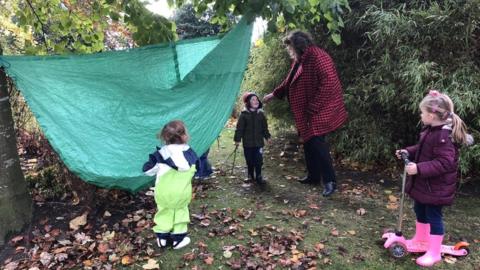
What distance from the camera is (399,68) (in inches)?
207

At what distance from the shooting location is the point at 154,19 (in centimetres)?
427

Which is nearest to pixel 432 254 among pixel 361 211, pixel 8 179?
pixel 361 211

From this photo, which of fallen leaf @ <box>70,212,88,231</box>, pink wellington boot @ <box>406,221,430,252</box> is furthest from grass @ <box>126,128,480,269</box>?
fallen leaf @ <box>70,212,88,231</box>

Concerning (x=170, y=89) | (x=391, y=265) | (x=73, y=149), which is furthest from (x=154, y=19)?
(x=391, y=265)

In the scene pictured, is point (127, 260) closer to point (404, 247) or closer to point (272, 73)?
point (404, 247)

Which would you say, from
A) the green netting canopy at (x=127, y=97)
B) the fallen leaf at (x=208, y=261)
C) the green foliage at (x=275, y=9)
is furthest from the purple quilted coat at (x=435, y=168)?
the green netting canopy at (x=127, y=97)

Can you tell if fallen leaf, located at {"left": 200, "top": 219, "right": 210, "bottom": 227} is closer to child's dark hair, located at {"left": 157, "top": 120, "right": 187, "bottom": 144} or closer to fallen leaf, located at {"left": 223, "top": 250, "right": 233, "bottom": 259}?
fallen leaf, located at {"left": 223, "top": 250, "right": 233, "bottom": 259}

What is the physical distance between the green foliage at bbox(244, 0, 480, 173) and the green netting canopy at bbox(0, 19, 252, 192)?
1951 millimetres

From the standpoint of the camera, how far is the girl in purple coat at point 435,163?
10.5 ft

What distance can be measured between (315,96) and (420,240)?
5.74ft

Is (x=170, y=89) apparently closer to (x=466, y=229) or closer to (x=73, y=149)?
(x=73, y=149)

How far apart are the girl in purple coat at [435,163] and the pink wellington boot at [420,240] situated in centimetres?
6

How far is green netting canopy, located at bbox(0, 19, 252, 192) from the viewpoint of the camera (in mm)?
3391

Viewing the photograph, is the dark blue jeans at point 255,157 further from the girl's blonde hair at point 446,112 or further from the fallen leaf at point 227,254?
the girl's blonde hair at point 446,112
